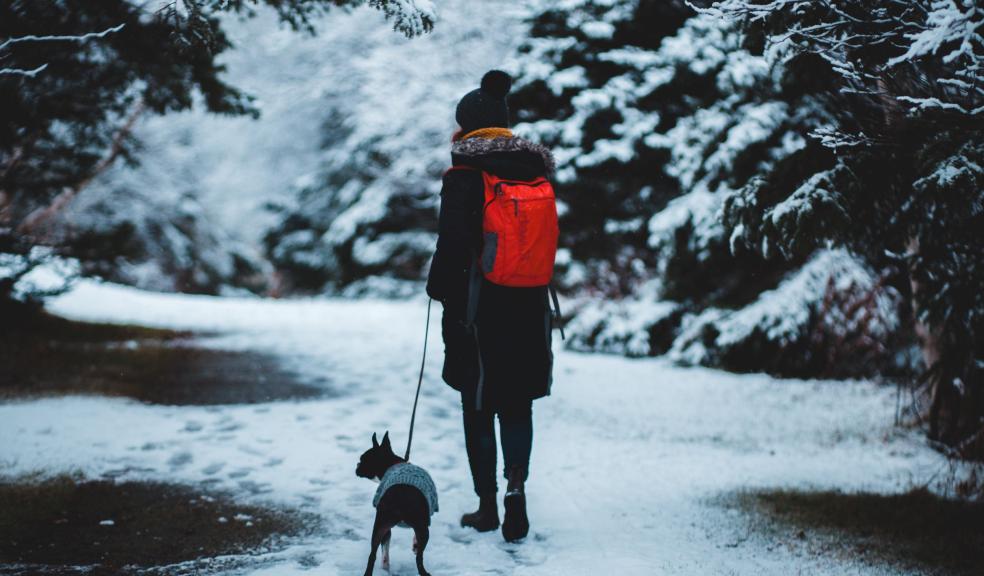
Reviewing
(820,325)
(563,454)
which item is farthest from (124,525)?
(820,325)

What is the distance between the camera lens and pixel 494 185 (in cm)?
317

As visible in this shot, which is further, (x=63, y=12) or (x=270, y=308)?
(x=270, y=308)

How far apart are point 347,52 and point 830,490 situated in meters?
17.0

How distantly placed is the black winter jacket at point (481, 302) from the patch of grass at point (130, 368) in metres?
3.35

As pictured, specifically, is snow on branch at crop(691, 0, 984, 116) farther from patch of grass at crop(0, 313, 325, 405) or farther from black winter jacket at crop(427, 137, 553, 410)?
patch of grass at crop(0, 313, 325, 405)

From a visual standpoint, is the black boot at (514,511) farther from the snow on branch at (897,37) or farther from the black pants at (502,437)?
the snow on branch at (897,37)

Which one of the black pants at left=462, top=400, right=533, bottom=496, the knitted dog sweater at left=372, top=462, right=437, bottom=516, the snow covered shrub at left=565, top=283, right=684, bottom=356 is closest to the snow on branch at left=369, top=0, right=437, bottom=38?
the black pants at left=462, top=400, right=533, bottom=496

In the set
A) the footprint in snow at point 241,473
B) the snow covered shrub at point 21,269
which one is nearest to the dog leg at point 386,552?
the footprint in snow at point 241,473

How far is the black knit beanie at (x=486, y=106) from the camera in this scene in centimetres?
337

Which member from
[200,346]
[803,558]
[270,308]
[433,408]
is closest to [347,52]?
[270,308]

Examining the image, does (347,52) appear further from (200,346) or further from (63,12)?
(63,12)

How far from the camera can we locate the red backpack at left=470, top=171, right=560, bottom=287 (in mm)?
3124

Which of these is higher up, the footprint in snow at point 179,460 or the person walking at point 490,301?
the person walking at point 490,301

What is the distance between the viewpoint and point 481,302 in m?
3.24
